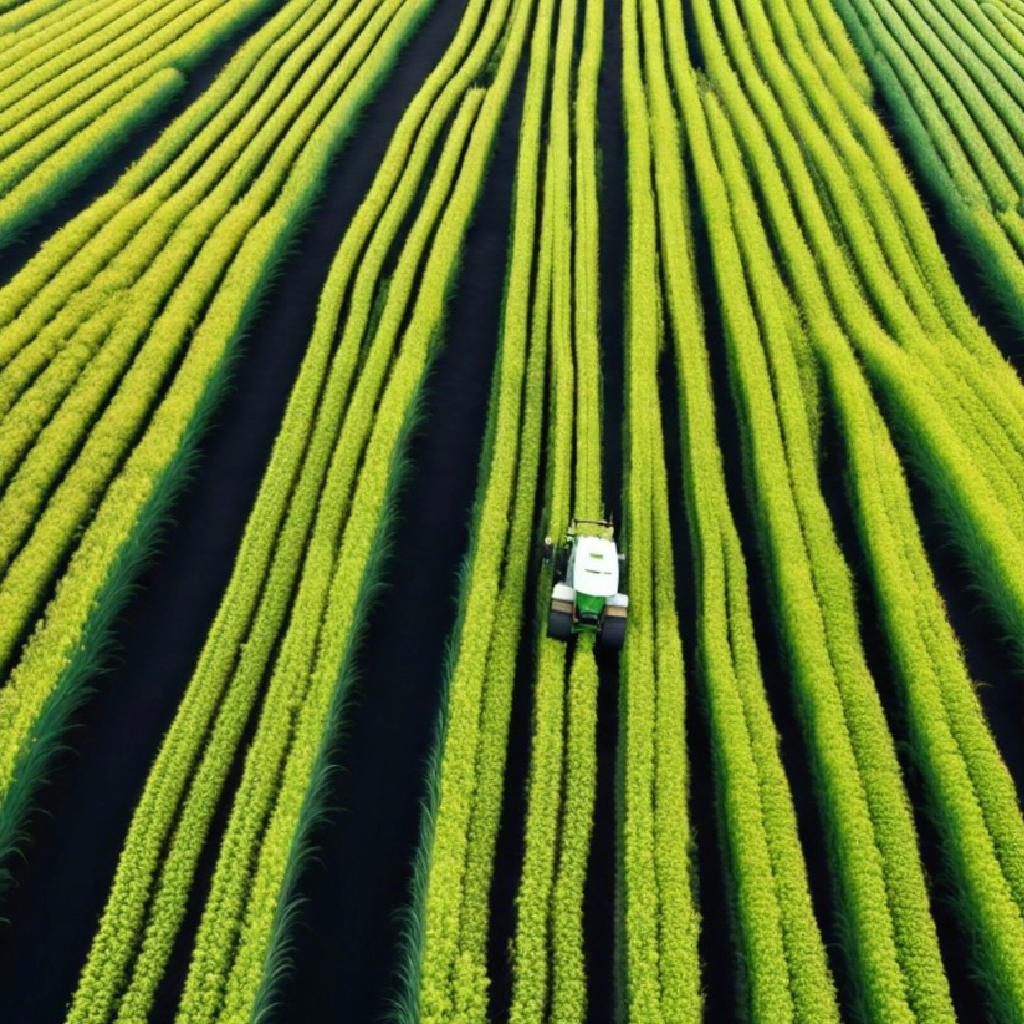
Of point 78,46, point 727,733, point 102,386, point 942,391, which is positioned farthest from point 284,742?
point 78,46

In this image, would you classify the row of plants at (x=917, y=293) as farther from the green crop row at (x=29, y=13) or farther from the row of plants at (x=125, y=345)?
the green crop row at (x=29, y=13)

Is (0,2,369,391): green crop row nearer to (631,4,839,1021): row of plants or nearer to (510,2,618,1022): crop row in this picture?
(510,2,618,1022): crop row

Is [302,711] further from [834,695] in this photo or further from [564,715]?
[834,695]

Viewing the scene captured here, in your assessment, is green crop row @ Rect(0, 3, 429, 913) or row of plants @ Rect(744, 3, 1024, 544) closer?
green crop row @ Rect(0, 3, 429, 913)

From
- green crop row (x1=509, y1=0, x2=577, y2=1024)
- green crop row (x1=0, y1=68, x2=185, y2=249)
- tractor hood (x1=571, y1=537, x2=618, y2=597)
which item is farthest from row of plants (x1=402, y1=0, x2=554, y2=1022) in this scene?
green crop row (x1=0, y1=68, x2=185, y2=249)

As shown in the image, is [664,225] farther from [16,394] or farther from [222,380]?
[16,394]

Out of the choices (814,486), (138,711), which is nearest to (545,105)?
(814,486)
